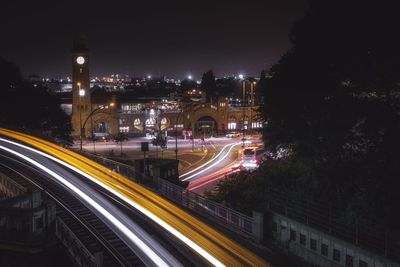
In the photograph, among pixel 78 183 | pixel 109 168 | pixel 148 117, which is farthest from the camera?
pixel 148 117

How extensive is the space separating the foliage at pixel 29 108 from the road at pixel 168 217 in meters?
32.5

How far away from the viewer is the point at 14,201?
81.8ft

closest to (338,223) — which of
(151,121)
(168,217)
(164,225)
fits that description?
(164,225)

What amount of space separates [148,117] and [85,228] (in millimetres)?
74026

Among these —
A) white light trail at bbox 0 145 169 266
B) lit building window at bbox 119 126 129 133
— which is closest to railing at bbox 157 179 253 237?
white light trail at bbox 0 145 169 266

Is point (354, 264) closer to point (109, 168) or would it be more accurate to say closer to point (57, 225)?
point (57, 225)

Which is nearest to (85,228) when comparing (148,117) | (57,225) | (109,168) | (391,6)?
(57,225)

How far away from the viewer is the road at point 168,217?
57.8 ft

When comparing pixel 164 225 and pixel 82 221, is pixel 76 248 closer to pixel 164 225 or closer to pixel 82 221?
pixel 82 221

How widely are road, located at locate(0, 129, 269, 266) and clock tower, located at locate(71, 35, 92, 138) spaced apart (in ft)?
175

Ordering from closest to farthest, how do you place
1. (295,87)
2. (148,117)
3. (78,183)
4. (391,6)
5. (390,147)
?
1. (390,147)
2. (391,6)
3. (295,87)
4. (78,183)
5. (148,117)

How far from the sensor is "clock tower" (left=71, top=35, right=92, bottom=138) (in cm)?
9038

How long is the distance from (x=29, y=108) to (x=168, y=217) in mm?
53618

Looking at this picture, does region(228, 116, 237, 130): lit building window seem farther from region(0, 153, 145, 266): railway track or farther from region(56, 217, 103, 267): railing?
region(56, 217, 103, 267): railing
